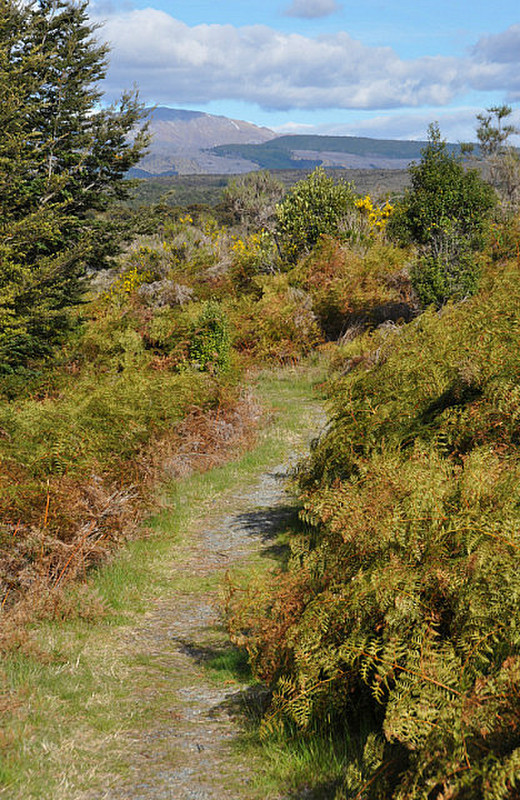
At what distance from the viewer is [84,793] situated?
9.67 ft

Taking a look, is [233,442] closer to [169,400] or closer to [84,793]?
[169,400]

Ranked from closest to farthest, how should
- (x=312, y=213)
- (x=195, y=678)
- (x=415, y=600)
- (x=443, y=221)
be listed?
(x=415, y=600) → (x=195, y=678) → (x=443, y=221) → (x=312, y=213)

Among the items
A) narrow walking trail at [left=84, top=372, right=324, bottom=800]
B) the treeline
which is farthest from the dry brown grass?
the treeline

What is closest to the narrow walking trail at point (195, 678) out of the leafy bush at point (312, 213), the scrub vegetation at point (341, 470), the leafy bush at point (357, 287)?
the scrub vegetation at point (341, 470)

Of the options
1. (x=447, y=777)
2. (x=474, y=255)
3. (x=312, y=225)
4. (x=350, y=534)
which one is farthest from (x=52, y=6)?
(x=447, y=777)

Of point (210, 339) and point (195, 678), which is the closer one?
point (195, 678)

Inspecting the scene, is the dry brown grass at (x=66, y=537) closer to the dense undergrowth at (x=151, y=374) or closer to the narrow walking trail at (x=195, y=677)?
the dense undergrowth at (x=151, y=374)

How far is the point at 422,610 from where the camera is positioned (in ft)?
9.06

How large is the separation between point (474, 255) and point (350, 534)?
487 inches

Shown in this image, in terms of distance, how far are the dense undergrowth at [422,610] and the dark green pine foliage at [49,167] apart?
9.32 metres

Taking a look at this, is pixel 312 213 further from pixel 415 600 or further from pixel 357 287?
pixel 415 600

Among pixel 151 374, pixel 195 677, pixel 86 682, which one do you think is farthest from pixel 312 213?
pixel 86 682

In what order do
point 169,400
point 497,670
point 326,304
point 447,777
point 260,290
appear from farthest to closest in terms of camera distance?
point 260,290 < point 326,304 < point 169,400 < point 497,670 < point 447,777

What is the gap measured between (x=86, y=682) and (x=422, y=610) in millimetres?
2294
